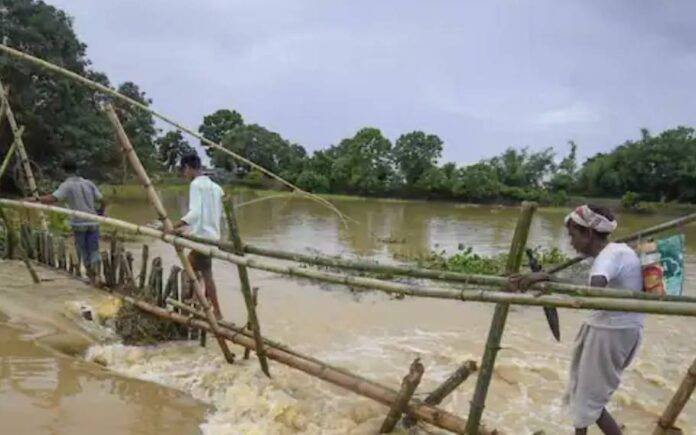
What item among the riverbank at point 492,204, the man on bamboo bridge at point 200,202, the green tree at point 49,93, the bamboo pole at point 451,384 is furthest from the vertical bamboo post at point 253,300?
the riverbank at point 492,204

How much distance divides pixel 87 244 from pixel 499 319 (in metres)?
4.99

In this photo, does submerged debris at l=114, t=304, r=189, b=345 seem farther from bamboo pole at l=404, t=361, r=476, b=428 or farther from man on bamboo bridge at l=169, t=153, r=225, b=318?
bamboo pole at l=404, t=361, r=476, b=428

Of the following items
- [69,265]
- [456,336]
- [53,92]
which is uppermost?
[53,92]

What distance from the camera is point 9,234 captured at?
7.98m

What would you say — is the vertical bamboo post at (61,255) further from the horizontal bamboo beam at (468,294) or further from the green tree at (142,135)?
the green tree at (142,135)

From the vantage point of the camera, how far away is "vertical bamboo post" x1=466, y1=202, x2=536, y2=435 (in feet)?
9.66

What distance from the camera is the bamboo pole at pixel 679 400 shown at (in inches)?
128

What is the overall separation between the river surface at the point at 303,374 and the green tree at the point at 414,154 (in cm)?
3058

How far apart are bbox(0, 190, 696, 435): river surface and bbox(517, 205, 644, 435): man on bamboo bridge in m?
1.26

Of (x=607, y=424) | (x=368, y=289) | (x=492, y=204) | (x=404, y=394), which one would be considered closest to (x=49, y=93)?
(x=368, y=289)

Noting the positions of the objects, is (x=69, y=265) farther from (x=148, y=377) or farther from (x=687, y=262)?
(x=687, y=262)

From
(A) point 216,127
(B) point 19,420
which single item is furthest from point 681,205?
(B) point 19,420

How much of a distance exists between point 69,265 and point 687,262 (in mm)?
13055

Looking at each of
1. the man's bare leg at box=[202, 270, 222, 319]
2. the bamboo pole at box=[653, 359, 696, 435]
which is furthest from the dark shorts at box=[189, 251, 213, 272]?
the bamboo pole at box=[653, 359, 696, 435]
